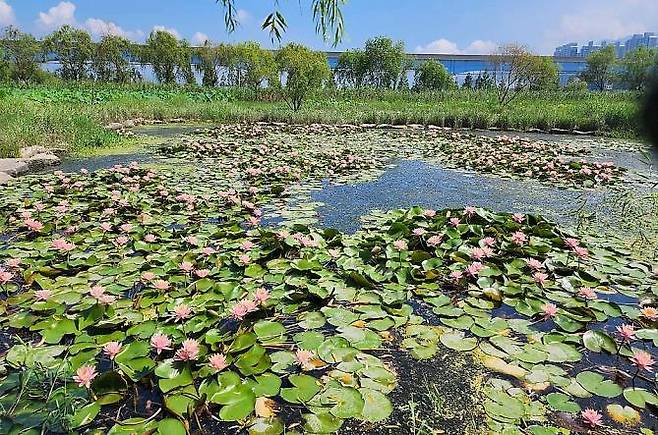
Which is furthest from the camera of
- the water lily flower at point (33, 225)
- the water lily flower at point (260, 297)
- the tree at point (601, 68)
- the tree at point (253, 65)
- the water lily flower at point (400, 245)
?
the tree at point (601, 68)

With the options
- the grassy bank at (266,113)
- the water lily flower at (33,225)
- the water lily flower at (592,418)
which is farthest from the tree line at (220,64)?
the water lily flower at (592,418)

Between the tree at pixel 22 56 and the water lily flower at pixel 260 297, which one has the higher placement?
the tree at pixel 22 56

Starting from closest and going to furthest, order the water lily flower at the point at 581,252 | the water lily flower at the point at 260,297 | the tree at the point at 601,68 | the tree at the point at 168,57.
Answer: the water lily flower at the point at 260,297 → the water lily flower at the point at 581,252 → the tree at the point at 168,57 → the tree at the point at 601,68

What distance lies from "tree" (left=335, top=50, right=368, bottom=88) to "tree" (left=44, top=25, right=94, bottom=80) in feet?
49.6

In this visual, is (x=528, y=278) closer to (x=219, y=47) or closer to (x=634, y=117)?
(x=634, y=117)

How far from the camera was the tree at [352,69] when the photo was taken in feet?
91.0

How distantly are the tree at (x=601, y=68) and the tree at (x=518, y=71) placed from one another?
7.68 m

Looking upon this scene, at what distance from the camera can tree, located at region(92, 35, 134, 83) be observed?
25.8 metres

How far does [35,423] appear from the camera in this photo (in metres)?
1.34

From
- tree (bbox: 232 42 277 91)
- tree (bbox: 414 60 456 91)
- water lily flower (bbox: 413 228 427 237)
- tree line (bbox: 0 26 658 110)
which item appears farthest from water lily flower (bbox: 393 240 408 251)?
tree (bbox: 414 60 456 91)

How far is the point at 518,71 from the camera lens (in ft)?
60.6

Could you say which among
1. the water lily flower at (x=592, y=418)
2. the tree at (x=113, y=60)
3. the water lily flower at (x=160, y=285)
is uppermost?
the tree at (x=113, y=60)

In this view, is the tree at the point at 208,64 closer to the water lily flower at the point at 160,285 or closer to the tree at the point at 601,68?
the tree at the point at 601,68

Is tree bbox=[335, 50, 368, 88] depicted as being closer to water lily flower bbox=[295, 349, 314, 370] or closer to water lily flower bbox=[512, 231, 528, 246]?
water lily flower bbox=[512, 231, 528, 246]
